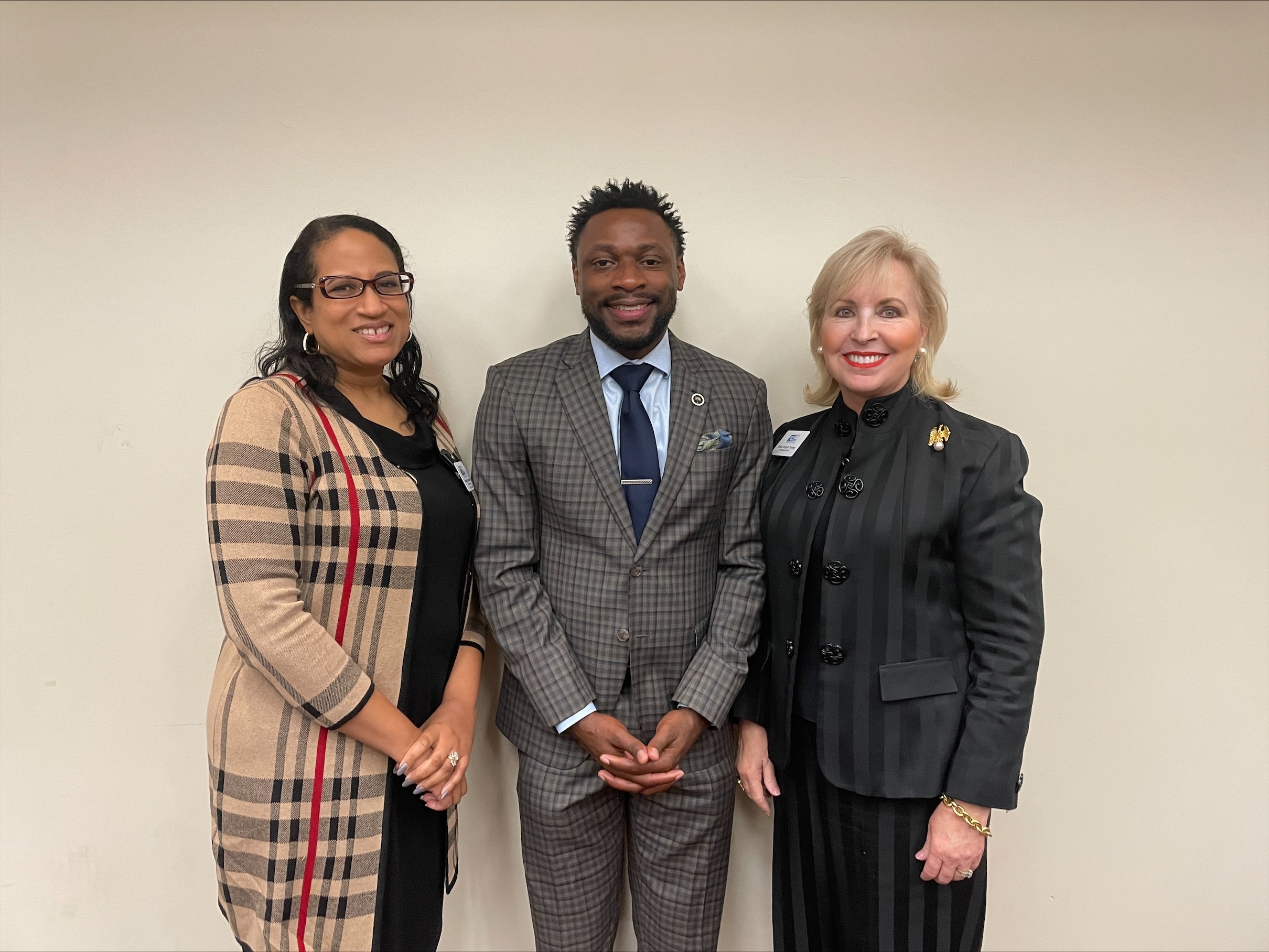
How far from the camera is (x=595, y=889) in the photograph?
1.62 meters

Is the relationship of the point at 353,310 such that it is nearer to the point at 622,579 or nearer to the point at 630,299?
the point at 630,299

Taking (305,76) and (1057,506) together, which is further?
(1057,506)

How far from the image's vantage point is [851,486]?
4.59 ft

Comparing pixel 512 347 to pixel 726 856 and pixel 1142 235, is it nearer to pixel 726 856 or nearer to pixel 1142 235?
pixel 726 856

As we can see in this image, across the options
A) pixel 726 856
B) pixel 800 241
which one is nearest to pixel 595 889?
pixel 726 856

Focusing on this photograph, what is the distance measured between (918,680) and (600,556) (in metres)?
0.69

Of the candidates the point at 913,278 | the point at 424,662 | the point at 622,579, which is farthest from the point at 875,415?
the point at 424,662

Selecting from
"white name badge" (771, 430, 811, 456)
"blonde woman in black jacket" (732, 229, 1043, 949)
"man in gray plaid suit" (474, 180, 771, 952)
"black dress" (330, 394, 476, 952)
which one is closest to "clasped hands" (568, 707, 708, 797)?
"man in gray plaid suit" (474, 180, 771, 952)

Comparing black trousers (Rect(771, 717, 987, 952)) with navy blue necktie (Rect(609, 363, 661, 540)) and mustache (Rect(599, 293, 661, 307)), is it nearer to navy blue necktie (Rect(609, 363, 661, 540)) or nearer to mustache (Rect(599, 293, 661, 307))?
navy blue necktie (Rect(609, 363, 661, 540))

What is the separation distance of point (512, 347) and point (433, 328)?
0.22m

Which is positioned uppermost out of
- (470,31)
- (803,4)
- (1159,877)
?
(803,4)

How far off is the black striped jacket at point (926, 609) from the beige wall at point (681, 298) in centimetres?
61

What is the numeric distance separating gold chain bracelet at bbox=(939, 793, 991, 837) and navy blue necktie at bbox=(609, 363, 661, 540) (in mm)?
798

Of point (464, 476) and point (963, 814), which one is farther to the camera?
point (464, 476)
